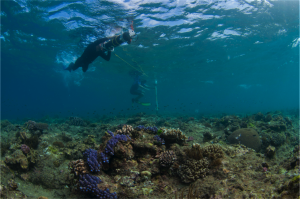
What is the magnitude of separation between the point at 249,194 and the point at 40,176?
641 centimetres

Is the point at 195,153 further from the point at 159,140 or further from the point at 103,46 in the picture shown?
the point at 103,46

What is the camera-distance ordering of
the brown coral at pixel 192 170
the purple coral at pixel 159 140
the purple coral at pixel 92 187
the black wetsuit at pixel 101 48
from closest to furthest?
1. the purple coral at pixel 92 187
2. the brown coral at pixel 192 170
3. the purple coral at pixel 159 140
4. the black wetsuit at pixel 101 48

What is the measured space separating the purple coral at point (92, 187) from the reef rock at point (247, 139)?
22.4ft

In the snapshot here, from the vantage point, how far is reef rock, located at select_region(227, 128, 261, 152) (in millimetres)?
7027

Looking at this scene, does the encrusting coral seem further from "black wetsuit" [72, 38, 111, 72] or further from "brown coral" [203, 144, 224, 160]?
"black wetsuit" [72, 38, 111, 72]

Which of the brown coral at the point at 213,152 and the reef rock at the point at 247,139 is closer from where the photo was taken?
the brown coral at the point at 213,152

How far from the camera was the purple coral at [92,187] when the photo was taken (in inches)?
118

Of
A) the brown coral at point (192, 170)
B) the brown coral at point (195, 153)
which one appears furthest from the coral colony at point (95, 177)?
the brown coral at point (195, 153)

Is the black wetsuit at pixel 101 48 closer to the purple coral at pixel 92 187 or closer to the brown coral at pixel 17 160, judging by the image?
the brown coral at pixel 17 160

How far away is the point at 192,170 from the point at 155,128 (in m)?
2.15

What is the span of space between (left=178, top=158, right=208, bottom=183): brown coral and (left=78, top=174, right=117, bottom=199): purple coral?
1667mm

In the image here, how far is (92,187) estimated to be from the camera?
3098 millimetres

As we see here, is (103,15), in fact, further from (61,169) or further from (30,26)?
(61,169)

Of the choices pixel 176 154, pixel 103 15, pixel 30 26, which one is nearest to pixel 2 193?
A: pixel 176 154
